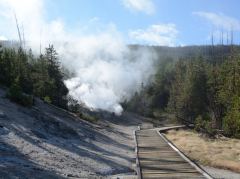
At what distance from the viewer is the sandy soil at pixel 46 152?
45.3 ft

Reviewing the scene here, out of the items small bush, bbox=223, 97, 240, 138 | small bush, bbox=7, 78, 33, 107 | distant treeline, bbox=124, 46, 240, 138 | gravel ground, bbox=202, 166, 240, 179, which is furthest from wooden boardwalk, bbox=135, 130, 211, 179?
distant treeline, bbox=124, 46, 240, 138

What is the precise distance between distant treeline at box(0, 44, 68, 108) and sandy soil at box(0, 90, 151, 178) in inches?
80.2

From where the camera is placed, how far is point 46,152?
55.4 feet

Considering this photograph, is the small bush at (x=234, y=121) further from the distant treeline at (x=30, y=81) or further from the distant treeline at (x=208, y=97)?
the distant treeline at (x=30, y=81)

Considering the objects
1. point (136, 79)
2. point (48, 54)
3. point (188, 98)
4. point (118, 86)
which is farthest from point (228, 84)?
point (136, 79)

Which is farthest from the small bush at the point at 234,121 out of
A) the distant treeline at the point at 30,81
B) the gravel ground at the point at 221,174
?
the gravel ground at the point at 221,174

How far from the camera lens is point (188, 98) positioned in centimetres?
7112

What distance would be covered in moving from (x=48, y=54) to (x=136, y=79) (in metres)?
67.5

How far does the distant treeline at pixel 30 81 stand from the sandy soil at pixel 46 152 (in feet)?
6.68

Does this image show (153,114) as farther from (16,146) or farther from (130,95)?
(16,146)

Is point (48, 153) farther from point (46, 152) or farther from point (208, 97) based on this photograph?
point (208, 97)

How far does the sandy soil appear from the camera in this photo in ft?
45.3

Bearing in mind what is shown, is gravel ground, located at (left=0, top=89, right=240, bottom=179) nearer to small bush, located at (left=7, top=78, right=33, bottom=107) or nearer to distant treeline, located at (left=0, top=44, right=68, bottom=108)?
small bush, located at (left=7, top=78, right=33, bottom=107)

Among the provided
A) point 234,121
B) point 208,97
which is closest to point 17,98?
point 234,121
